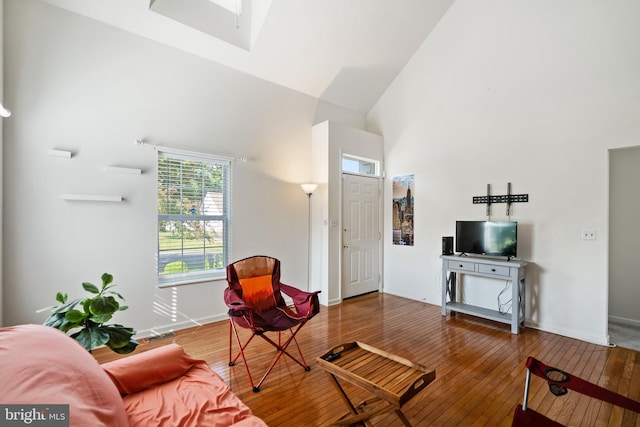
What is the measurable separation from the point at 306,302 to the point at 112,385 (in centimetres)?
175

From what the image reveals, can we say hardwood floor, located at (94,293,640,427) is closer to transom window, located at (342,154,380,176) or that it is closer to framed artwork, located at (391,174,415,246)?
framed artwork, located at (391,174,415,246)

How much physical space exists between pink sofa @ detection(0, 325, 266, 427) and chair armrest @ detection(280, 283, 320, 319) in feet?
3.51

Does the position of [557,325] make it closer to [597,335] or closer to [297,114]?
[597,335]

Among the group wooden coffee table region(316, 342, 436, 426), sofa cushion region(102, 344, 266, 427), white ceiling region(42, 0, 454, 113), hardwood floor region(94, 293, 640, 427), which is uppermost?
white ceiling region(42, 0, 454, 113)

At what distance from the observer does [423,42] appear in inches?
188

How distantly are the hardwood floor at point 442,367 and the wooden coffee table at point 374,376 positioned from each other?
0.29m

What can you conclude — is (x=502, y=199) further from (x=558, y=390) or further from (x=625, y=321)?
(x=558, y=390)

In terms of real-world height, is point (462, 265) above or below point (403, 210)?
below

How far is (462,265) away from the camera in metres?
3.96

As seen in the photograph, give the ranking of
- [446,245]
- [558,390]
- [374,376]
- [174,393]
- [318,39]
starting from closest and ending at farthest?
[558,390] < [174,393] < [374,376] < [318,39] < [446,245]

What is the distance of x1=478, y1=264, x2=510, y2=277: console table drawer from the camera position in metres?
3.58

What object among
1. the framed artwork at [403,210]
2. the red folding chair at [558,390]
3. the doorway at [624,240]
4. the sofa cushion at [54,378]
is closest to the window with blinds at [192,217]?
the sofa cushion at [54,378]

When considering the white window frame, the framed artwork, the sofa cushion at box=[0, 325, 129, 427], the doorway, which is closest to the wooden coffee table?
the sofa cushion at box=[0, 325, 129, 427]

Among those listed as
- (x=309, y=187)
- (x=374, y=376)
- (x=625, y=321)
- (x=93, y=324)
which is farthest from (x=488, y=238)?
(x=93, y=324)
